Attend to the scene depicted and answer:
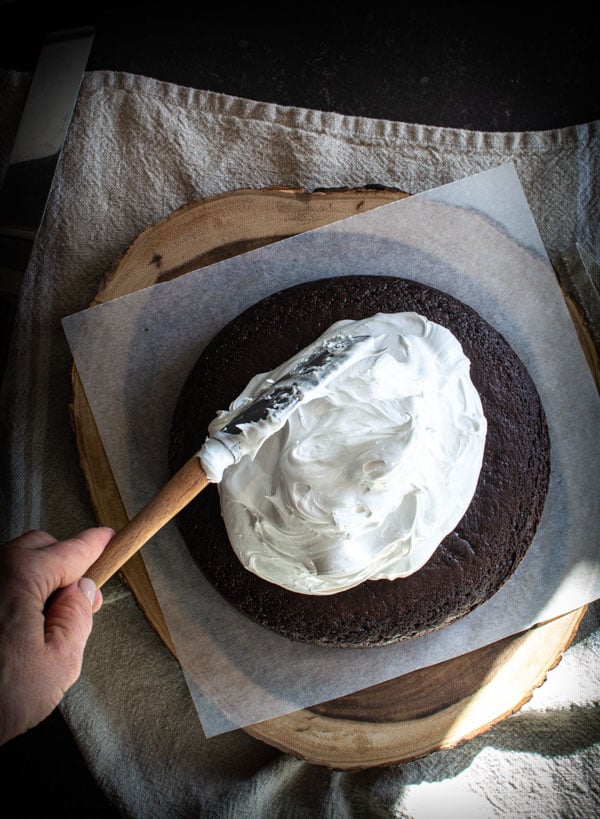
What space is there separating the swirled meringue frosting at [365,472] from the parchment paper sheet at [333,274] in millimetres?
277

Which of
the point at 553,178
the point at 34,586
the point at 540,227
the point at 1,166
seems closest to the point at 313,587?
the point at 34,586

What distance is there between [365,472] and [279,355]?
1.31 feet

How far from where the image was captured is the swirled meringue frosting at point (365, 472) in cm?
120

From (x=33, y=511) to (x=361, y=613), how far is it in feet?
2.85

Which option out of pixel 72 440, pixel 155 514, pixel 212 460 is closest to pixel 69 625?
pixel 155 514

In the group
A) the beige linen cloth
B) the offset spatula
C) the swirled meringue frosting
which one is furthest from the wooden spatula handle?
the beige linen cloth

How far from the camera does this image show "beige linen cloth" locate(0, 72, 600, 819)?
1644 millimetres

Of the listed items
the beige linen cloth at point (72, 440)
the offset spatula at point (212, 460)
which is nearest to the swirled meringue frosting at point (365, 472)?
the offset spatula at point (212, 460)

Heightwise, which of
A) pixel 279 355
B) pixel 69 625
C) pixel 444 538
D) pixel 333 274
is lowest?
pixel 69 625

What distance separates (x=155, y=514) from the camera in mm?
1136

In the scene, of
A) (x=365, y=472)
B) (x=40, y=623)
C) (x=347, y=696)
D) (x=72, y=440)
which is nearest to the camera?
(x=40, y=623)

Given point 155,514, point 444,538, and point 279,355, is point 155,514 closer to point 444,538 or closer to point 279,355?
point 279,355

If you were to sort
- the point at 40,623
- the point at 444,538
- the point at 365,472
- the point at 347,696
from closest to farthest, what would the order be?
the point at 40,623 < the point at 365,472 < the point at 444,538 < the point at 347,696

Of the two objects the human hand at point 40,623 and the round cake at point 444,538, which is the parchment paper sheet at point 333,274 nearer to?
the round cake at point 444,538
